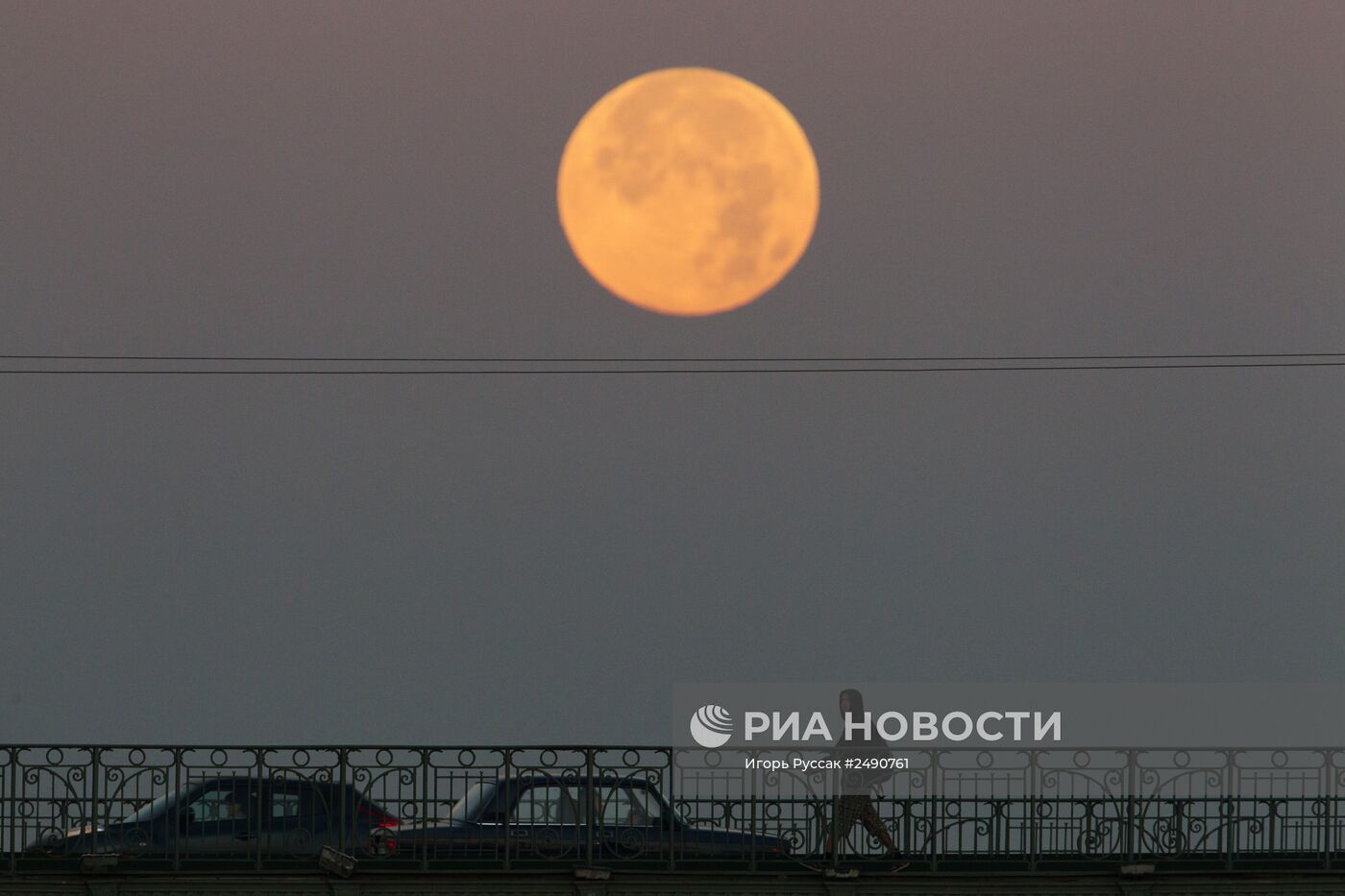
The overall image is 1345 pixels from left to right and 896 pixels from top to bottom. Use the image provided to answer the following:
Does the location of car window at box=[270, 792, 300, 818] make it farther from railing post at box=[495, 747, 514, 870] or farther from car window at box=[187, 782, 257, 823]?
railing post at box=[495, 747, 514, 870]

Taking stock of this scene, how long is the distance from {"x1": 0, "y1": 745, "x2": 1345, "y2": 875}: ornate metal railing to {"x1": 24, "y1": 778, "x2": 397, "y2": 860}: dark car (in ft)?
0.07

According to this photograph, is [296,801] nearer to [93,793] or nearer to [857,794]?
[93,793]

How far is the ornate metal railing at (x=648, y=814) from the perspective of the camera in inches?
649

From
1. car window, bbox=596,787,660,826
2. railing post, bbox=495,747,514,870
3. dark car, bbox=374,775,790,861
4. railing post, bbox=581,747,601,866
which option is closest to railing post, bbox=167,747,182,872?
dark car, bbox=374,775,790,861

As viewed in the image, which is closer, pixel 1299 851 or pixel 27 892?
pixel 27 892

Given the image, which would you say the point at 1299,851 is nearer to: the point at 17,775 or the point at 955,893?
the point at 955,893

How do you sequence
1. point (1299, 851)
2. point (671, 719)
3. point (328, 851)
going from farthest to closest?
point (671, 719)
point (1299, 851)
point (328, 851)

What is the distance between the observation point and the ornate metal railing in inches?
649

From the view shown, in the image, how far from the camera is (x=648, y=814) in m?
16.9

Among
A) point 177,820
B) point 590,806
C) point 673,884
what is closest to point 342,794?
point 177,820

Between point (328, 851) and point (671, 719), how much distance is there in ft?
110

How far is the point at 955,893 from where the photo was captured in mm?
16750

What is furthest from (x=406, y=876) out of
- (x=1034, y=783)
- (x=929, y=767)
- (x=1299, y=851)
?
(x=1299, y=851)

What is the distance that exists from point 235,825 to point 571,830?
3.53 m
